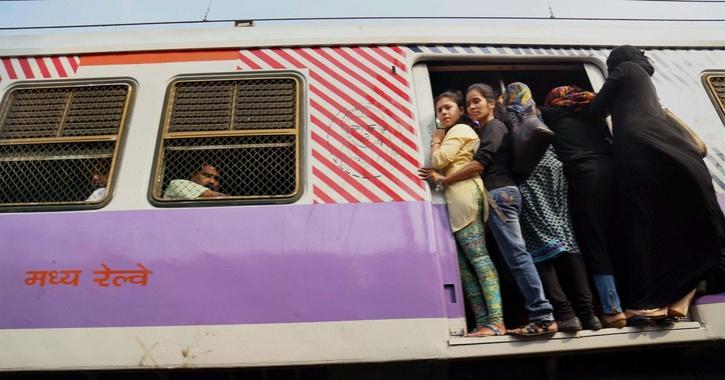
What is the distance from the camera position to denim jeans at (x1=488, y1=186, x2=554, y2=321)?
103 inches

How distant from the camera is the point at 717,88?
3.40 meters

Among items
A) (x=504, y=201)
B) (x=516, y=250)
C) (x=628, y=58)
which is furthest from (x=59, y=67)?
(x=628, y=58)

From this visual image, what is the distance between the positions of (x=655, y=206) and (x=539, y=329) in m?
0.97

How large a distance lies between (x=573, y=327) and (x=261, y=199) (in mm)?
1807

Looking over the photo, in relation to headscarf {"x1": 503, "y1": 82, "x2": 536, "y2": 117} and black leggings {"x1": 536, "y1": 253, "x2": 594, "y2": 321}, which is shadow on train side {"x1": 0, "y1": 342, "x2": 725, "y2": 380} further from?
headscarf {"x1": 503, "y1": 82, "x2": 536, "y2": 117}

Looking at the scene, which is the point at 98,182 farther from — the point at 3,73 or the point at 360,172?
the point at 360,172

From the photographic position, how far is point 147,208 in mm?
2768

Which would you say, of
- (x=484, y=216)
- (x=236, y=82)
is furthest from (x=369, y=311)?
(x=236, y=82)

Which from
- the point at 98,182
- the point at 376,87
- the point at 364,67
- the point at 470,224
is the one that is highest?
the point at 364,67

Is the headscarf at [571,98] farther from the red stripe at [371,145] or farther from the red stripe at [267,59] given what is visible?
the red stripe at [267,59]

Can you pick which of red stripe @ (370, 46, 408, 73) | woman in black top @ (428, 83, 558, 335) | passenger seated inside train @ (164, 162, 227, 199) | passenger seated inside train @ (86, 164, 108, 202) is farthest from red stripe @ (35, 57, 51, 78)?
woman in black top @ (428, 83, 558, 335)

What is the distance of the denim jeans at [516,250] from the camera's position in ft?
8.59

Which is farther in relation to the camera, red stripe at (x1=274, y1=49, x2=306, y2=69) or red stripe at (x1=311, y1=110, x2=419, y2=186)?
red stripe at (x1=274, y1=49, x2=306, y2=69)

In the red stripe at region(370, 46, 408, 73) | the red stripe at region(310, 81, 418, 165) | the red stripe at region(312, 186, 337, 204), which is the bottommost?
the red stripe at region(312, 186, 337, 204)
